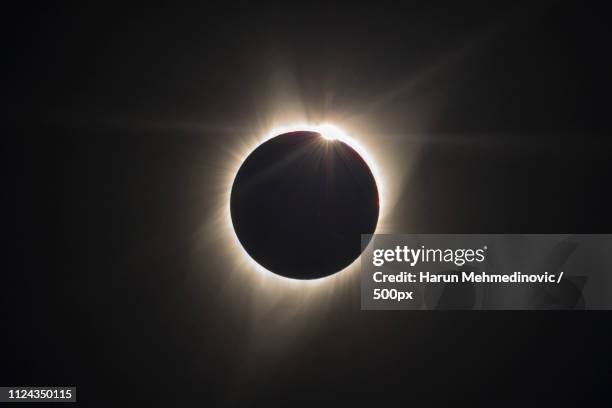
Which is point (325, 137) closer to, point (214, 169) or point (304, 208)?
point (304, 208)

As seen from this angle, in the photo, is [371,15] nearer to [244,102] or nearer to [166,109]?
[244,102]

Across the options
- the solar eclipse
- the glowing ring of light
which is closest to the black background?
the glowing ring of light

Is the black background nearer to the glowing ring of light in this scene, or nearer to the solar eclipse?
the glowing ring of light

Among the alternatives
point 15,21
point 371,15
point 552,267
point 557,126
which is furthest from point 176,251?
point 557,126

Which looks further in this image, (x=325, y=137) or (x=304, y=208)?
(x=325, y=137)

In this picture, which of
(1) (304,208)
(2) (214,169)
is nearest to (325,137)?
(1) (304,208)

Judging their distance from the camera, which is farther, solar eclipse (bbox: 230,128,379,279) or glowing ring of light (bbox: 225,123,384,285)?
glowing ring of light (bbox: 225,123,384,285)

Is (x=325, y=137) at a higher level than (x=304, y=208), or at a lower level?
higher
